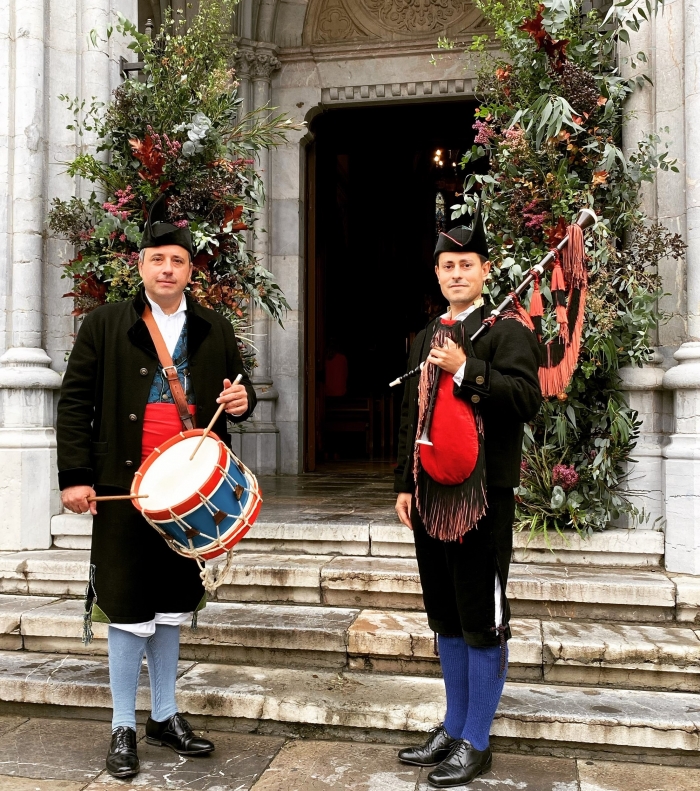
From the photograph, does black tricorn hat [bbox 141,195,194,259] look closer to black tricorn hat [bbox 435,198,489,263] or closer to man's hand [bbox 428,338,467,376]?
black tricorn hat [bbox 435,198,489,263]

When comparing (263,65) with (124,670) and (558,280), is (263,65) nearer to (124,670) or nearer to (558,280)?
(558,280)

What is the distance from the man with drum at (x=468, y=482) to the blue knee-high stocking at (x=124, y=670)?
112 centimetres

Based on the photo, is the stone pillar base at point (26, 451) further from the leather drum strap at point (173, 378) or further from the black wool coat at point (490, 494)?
the black wool coat at point (490, 494)

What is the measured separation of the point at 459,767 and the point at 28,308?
3638mm

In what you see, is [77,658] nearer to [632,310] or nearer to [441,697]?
[441,697]

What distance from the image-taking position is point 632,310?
4.34 meters

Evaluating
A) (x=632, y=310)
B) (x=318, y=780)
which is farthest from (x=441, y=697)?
(x=632, y=310)

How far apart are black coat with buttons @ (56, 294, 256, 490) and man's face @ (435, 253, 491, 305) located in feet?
3.07

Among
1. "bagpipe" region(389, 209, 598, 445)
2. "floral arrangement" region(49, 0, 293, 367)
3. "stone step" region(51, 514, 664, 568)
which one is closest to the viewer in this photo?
"bagpipe" region(389, 209, 598, 445)

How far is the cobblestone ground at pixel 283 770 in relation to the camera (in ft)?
9.62

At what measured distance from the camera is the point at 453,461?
273cm

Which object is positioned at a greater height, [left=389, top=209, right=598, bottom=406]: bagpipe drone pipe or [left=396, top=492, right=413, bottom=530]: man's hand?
[left=389, top=209, right=598, bottom=406]: bagpipe drone pipe

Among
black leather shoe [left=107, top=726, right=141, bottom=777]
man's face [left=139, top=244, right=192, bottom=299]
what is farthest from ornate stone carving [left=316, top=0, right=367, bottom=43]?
black leather shoe [left=107, top=726, right=141, bottom=777]

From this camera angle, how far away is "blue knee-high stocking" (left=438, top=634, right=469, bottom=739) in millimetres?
2963
